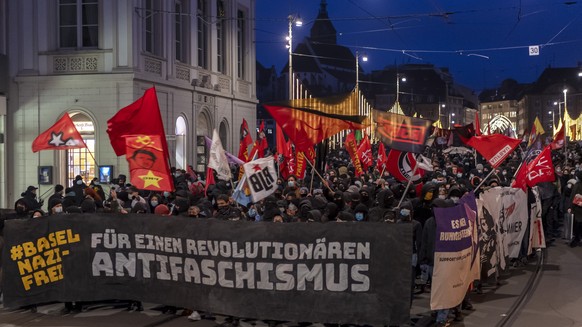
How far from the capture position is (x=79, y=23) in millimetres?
27219

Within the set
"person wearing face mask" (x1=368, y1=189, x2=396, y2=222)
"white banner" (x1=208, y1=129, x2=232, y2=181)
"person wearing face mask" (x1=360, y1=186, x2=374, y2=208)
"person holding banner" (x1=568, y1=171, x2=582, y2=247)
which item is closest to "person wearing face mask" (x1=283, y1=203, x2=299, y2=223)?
"person wearing face mask" (x1=368, y1=189, x2=396, y2=222)

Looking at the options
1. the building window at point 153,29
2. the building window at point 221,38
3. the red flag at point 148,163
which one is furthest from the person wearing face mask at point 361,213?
the building window at point 221,38

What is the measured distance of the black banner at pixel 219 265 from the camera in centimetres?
948

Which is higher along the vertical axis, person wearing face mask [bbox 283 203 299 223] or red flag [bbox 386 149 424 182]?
red flag [bbox 386 149 424 182]

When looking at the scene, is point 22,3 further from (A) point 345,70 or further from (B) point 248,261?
(A) point 345,70

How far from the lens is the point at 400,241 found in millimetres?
9398

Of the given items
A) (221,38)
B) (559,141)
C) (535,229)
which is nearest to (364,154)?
(559,141)

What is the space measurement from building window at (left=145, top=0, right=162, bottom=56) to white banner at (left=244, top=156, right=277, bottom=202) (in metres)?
17.1

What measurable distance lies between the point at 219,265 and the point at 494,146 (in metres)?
6.55

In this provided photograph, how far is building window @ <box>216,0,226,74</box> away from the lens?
3691 centimetres

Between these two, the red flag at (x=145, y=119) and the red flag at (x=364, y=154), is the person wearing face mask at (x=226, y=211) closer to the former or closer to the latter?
the red flag at (x=145, y=119)

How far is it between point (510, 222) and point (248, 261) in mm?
6276

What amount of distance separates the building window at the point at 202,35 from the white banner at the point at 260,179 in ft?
73.9

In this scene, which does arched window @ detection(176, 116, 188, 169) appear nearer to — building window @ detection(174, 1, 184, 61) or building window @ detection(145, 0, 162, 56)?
building window @ detection(174, 1, 184, 61)
